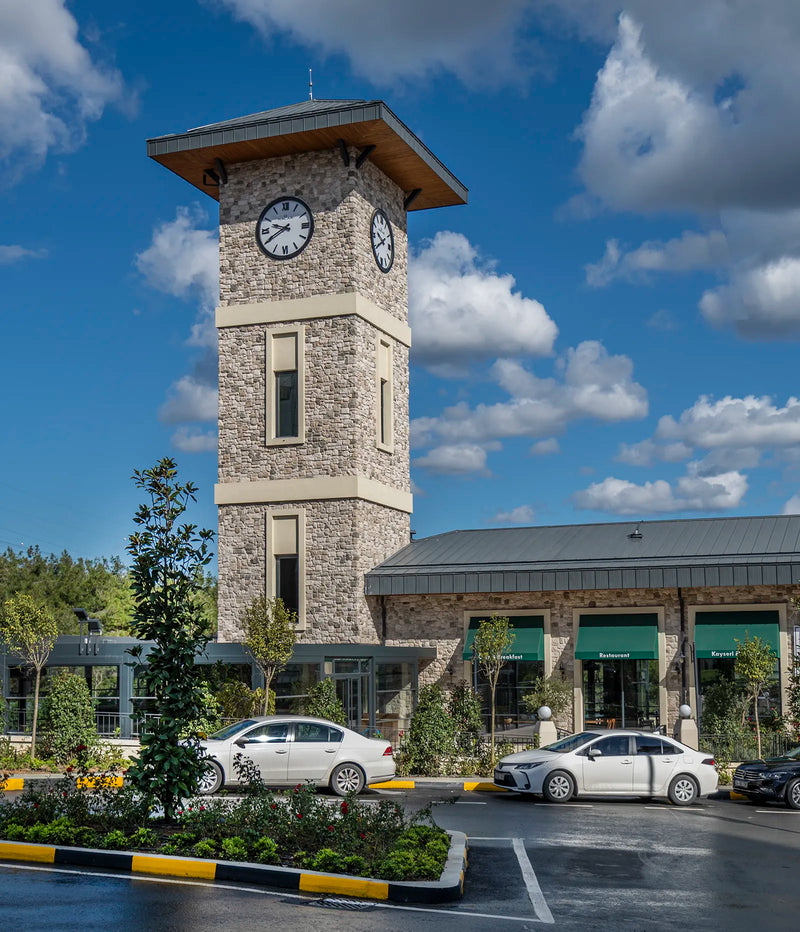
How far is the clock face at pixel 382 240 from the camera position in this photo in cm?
3391

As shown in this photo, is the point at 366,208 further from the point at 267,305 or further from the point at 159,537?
the point at 159,537

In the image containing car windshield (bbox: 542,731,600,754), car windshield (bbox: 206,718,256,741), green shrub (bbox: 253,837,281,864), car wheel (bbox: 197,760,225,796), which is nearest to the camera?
green shrub (bbox: 253,837,281,864)

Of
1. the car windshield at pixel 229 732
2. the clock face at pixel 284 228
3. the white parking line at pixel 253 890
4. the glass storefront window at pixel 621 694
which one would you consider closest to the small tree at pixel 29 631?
the car windshield at pixel 229 732

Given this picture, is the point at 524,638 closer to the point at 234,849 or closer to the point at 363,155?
the point at 363,155

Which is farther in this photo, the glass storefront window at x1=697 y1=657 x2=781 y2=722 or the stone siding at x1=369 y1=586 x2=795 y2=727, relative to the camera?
the stone siding at x1=369 y1=586 x2=795 y2=727

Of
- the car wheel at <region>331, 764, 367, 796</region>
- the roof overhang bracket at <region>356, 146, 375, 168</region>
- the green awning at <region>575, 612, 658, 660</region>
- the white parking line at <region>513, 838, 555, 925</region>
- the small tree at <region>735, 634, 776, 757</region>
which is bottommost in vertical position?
the white parking line at <region>513, 838, 555, 925</region>

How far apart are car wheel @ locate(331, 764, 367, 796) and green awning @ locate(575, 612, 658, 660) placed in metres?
9.79

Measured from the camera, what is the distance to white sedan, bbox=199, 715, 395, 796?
68.6 ft

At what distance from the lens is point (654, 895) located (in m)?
12.3

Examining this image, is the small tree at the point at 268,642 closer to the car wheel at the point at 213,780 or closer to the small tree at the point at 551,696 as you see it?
the car wheel at the point at 213,780

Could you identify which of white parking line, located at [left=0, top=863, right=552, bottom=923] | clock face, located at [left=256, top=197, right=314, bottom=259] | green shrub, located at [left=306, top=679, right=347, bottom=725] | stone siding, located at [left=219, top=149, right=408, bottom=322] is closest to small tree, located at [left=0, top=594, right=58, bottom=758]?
green shrub, located at [left=306, top=679, right=347, bottom=725]

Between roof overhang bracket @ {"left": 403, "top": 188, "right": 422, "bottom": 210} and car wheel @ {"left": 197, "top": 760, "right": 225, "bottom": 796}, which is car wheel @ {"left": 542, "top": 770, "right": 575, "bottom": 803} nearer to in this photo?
car wheel @ {"left": 197, "top": 760, "right": 225, "bottom": 796}

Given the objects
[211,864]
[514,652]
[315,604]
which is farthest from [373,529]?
[211,864]

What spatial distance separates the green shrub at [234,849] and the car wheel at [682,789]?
11.2m
